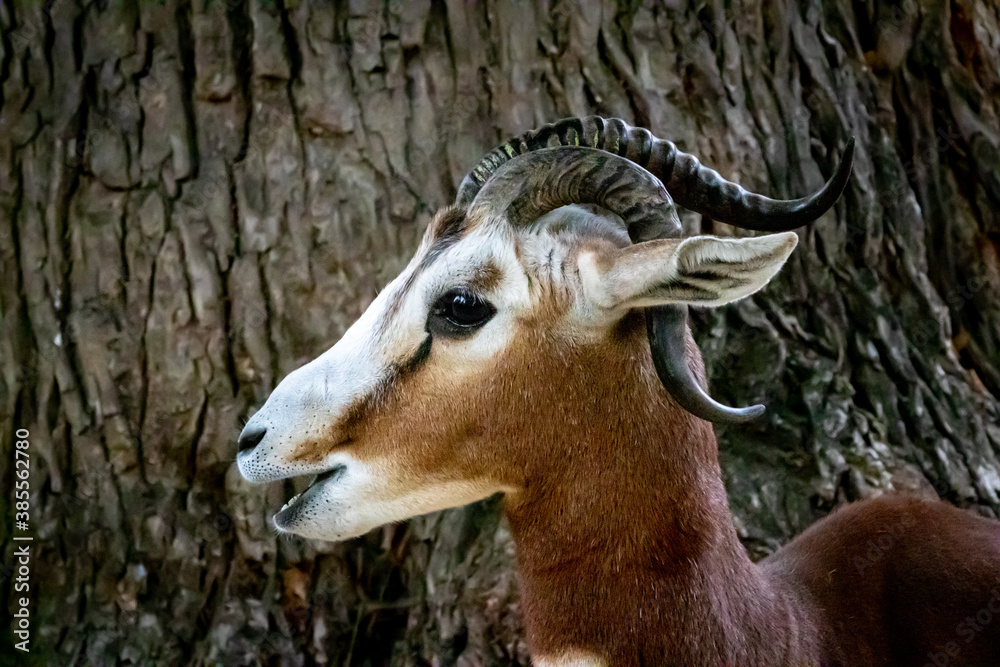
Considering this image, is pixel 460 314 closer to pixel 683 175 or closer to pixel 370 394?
pixel 370 394

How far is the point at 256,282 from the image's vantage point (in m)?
4.17

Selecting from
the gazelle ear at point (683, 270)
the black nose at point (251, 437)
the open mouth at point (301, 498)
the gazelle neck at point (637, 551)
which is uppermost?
the gazelle ear at point (683, 270)

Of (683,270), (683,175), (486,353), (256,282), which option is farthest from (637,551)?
(256,282)

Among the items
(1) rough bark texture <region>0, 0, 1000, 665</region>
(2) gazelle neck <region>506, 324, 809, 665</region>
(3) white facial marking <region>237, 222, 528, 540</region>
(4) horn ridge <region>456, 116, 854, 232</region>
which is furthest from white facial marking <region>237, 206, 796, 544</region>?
(1) rough bark texture <region>0, 0, 1000, 665</region>

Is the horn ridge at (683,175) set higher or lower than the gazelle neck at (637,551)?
higher

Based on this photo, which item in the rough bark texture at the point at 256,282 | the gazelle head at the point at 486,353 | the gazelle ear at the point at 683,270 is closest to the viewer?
the gazelle ear at the point at 683,270

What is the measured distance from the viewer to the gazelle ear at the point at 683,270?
227 centimetres

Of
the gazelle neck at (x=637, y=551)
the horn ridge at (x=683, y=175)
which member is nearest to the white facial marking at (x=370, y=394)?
the gazelle neck at (x=637, y=551)

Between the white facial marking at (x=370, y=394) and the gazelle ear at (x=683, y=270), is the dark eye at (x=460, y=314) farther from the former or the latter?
the gazelle ear at (x=683, y=270)

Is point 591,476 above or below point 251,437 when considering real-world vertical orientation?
below

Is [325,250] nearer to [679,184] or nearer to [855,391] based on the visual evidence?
[679,184]

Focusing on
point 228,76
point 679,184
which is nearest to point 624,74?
point 679,184

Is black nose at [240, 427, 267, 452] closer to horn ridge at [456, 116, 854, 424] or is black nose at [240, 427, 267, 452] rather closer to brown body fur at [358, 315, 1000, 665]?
brown body fur at [358, 315, 1000, 665]

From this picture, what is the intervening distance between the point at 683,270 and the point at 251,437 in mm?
1362
